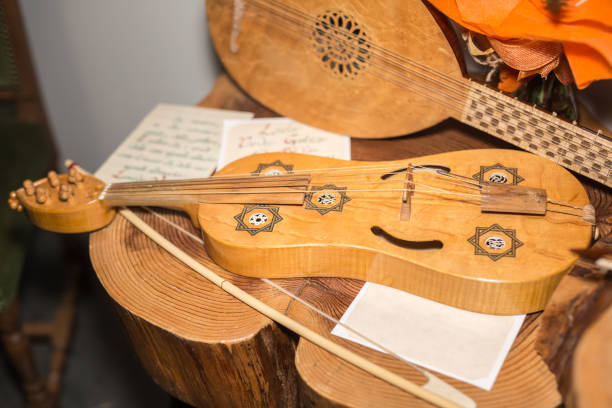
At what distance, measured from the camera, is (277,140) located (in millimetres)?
1166

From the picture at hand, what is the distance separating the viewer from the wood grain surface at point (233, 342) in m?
0.71

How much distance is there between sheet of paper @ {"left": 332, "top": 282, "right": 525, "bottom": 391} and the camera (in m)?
0.73

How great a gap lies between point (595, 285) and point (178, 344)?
0.62 m

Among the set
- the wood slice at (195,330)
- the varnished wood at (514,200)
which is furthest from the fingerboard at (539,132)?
the wood slice at (195,330)

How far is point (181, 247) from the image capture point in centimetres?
95

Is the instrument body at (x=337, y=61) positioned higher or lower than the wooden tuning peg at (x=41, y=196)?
higher

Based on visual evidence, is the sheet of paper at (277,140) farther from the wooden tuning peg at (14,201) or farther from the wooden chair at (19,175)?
the wooden chair at (19,175)

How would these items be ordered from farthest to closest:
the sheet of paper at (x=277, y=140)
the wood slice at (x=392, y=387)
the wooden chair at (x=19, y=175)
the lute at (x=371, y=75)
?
1. the wooden chair at (x=19, y=175)
2. the sheet of paper at (x=277, y=140)
3. the lute at (x=371, y=75)
4. the wood slice at (x=392, y=387)

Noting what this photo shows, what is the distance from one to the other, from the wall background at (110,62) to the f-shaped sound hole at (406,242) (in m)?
0.95

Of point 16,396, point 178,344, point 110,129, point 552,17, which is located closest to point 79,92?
point 110,129

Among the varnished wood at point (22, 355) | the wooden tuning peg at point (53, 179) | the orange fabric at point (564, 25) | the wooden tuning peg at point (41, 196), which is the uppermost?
the orange fabric at point (564, 25)

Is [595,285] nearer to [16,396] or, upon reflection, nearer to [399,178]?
[399,178]

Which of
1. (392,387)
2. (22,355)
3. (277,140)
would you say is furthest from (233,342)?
(22,355)

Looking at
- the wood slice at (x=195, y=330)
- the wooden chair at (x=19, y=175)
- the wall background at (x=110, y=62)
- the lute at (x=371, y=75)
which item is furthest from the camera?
the wall background at (x=110, y=62)
